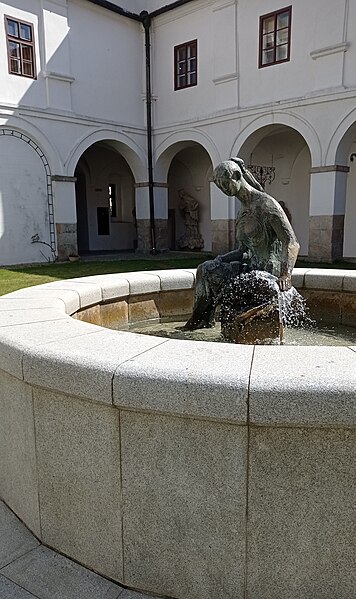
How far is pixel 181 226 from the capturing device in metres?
20.5

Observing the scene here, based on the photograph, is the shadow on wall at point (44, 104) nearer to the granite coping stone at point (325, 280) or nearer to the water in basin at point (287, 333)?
the water in basin at point (287, 333)

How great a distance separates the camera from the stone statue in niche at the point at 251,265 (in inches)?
148

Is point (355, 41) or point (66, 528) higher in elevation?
point (355, 41)

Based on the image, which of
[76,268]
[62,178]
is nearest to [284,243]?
[76,268]

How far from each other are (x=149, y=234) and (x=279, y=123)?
6231mm

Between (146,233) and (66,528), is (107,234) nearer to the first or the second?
(146,233)

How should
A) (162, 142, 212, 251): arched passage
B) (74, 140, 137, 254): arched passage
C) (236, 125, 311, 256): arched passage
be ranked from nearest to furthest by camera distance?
(236, 125, 311, 256): arched passage
(162, 142, 212, 251): arched passage
(74, 140, 137, 254): arched passage

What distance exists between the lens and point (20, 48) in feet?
44.6

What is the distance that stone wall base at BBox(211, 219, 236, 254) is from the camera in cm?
1561

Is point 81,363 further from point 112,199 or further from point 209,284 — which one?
point 112,199

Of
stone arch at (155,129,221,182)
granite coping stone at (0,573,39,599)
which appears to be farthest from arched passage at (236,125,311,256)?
granite coping stone at (0,573,39,599)

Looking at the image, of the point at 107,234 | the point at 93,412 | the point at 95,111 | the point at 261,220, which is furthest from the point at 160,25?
the point at 93,412

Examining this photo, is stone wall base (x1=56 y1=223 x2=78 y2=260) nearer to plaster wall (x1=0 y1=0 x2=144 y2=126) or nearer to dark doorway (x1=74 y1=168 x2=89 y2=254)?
plaster wall (x1=0 y1=0 x2=144 y2=126)

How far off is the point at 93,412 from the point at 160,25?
17433mm
